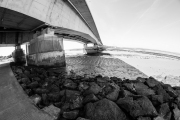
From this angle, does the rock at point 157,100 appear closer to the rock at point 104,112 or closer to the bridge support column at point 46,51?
the rock at point 104,112

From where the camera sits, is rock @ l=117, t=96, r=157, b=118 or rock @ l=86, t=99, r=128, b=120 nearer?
rock @ l=86, t=99, r=128, b=120

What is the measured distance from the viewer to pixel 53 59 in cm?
717

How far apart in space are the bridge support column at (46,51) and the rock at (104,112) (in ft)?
19.2

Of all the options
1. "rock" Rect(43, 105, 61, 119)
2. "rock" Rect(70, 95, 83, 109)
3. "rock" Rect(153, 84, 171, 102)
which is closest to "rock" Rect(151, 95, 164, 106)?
"rock" Rect(153, 84, 171, 102)

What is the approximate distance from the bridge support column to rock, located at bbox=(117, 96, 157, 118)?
621cm

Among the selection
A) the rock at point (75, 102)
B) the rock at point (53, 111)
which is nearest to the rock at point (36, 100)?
the rock at point (53, 111)

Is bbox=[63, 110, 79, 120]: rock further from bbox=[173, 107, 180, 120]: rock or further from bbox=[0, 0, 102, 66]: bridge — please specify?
bbox=[0, 0, 102, 66]: bridge

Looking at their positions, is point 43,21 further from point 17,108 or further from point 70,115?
point 70,115

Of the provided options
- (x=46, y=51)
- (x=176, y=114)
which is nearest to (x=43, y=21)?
(x=46, y=51)

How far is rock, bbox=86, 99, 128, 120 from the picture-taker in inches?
78.4

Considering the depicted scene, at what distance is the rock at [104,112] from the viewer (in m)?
1.99

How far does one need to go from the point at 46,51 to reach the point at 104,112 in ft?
21.0

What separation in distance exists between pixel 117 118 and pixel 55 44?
6849 mm

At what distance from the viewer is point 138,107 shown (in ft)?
7.23
